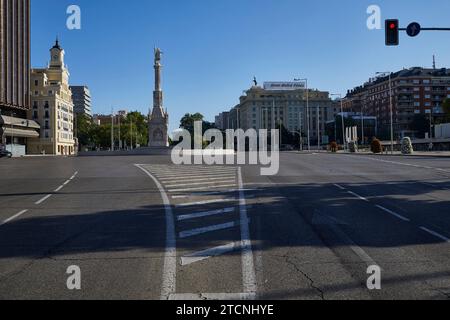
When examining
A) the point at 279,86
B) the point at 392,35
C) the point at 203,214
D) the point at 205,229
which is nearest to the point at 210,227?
the point at 205,229

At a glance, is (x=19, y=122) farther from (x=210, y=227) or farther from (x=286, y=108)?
(x=286, y=108)

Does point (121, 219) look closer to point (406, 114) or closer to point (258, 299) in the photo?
point (258, 299)

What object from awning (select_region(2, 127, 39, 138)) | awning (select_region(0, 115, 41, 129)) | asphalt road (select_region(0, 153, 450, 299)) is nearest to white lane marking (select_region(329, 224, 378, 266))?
asphalt road (select_region(0, 153, 450, 299))

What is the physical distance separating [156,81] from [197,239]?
92.2 m

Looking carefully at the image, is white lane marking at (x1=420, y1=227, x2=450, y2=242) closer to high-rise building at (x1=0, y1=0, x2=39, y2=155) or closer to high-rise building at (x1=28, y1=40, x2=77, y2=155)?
high-rise building at (x1=0, y1=0, x2=39, y2=155)

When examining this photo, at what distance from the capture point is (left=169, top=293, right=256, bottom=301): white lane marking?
587cm

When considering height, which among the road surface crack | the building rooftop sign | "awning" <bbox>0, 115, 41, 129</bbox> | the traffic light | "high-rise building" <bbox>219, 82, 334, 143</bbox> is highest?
the building rooftop sign

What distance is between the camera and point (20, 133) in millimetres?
98188

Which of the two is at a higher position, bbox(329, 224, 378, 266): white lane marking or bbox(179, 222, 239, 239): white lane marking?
bbox(179, 222, 239, 239): white lane marking

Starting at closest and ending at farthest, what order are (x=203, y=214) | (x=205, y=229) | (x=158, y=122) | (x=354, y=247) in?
1. (x=354, y=247)
2. (x=205, y=229)
3. (x=203, y=214)
4. (x=158, y=122)

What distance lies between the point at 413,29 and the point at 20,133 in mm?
91738

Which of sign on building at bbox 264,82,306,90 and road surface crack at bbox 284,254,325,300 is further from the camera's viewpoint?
sign on building at bbox 264,82,306,90

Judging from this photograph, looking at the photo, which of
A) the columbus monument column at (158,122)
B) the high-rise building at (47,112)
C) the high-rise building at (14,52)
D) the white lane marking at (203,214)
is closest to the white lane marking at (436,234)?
the white lane marking at (203,214)

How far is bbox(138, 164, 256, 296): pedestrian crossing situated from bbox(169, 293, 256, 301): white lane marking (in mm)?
118
